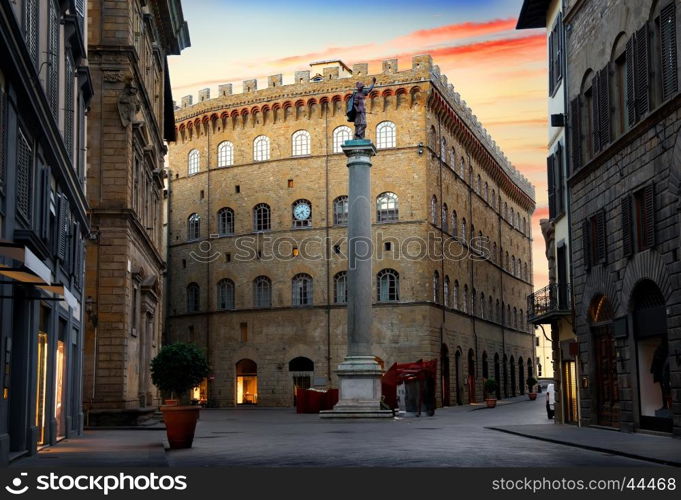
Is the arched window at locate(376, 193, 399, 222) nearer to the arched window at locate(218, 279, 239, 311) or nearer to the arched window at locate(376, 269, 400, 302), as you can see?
the arched window at locate(376, 269, 400, 302)

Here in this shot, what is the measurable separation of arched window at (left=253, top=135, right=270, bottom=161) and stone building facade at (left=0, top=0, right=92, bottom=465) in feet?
120

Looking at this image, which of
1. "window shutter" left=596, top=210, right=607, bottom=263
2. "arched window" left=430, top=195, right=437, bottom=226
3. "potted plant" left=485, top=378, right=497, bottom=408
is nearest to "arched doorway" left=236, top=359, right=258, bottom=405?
"arched window" left=430, top=195, right=437, bottom=226

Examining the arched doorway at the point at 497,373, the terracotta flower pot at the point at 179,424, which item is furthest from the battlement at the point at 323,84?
the terracotta flower pot at the point at 179,424

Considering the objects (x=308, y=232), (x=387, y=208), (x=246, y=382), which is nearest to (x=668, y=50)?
(x=387, y=208)

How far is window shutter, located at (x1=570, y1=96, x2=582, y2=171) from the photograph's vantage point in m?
31.6

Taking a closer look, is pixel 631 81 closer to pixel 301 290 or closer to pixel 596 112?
pixel 596 112

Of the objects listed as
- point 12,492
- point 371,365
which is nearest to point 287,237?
point 371,365

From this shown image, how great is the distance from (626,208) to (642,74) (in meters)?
3.41

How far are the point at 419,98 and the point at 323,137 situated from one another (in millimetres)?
6265

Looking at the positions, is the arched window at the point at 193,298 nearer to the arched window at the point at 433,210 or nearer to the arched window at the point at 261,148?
the arched window at the point at 261,148

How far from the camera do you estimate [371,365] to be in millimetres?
38500

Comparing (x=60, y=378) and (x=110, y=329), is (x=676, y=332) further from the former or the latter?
(x=110, y=329)

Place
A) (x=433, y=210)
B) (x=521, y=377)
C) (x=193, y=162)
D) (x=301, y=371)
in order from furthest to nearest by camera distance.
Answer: (x=521, y=377) → (x=193, y=162) → (x=433, y=210) → (x=301, y=371)

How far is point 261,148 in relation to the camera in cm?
6575
